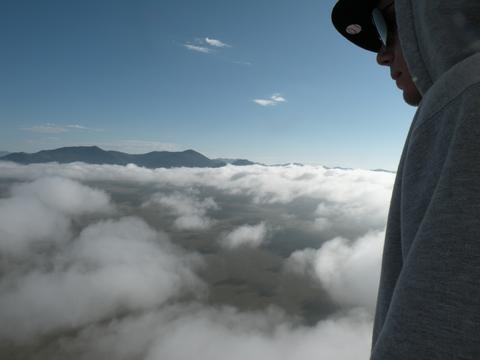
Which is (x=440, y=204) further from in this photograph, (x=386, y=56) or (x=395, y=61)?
(x=386, y=56)

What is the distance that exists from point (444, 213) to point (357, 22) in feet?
4.32

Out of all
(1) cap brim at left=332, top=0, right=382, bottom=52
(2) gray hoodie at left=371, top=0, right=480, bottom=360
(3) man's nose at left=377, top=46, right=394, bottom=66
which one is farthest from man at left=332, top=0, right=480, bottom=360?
(1) cap brim at left=332, top=0, right=382, bottom=52

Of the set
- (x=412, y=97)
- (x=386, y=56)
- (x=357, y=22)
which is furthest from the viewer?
(x=357, y=22)

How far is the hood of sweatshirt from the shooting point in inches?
25.5

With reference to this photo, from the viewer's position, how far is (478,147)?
49 centimetres

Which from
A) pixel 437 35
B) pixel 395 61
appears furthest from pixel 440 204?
pixel 395 61

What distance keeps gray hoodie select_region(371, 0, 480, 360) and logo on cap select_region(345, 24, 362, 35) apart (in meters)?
0.85

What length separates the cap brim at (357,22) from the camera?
4.37ft

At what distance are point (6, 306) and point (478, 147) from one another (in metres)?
165

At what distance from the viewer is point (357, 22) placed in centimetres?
144

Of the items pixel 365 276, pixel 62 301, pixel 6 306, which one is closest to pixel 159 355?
pixel 62 301

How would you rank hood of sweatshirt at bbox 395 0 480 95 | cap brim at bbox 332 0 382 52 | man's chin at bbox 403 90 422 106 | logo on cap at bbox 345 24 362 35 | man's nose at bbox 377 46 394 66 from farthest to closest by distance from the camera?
1. logo on cap at bbox 345 24 362 35
2. cap brim at bbox 332 0 382 52
3. man's nose at bbox 377 46 394 66
4. man's chin at bbox 403 90 422 106
5. hood of sweatshirt at bbox 395 0 480 95

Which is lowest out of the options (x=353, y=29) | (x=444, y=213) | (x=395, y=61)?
(x=444, y=213)

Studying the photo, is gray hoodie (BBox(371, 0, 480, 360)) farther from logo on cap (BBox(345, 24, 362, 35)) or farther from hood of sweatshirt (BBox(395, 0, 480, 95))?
logo on cap (BBox(345, 24, 362, 35))
